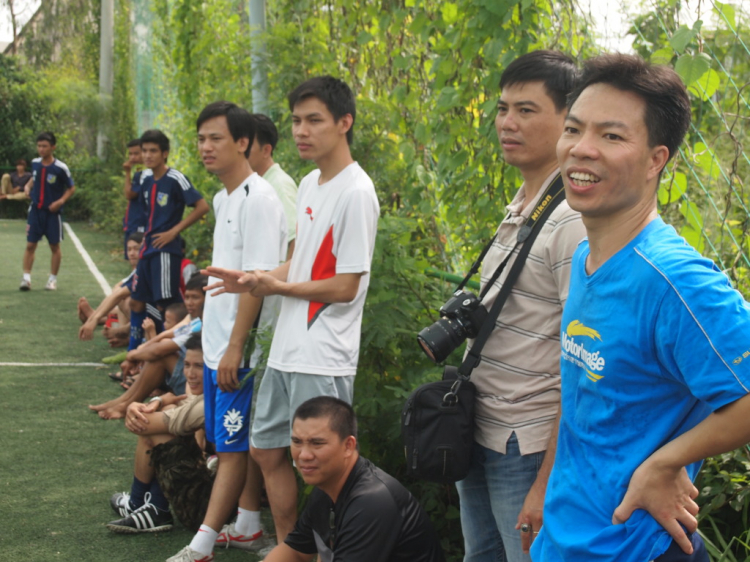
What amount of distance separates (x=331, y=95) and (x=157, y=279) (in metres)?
3.79

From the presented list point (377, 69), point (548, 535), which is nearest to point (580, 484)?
point (548, 535)

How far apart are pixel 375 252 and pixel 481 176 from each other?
68 centimetres

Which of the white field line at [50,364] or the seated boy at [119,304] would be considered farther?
the white field line at [50,364]

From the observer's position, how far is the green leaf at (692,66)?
2650 millimetres

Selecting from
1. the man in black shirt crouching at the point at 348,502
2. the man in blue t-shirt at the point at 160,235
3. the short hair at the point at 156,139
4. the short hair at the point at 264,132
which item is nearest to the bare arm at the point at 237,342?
the man in black shirt crouching at the point at 348,502

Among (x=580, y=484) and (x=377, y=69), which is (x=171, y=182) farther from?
(x=580, y=484)

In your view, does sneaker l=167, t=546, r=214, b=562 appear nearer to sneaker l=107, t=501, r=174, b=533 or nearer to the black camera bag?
sneaker l=107, t=501, r=174, b=533

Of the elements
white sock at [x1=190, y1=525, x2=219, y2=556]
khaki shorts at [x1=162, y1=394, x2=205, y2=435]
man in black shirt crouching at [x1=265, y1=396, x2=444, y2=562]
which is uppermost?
man in black shirt crouching at [x1=265, y1=396, x2=444, y2=562]

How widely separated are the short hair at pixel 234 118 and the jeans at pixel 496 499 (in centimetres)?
217

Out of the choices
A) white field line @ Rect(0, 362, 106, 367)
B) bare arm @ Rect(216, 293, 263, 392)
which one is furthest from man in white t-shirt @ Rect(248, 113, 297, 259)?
white field line @ Rect(0, 362, 106, 367)

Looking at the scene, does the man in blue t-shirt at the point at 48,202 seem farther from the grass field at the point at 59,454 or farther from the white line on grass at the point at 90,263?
the grass field at the point at 59,454

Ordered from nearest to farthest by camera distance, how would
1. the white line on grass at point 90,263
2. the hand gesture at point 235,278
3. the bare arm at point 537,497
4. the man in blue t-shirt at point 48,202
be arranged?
the bare arm at point 537,497
the hand gesture at point 235,278
the man in blue t-shirt at point 48,202
the white line on grass at point 90,263

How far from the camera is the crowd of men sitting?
4.67ft

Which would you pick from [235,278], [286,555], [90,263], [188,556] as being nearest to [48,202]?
[90,263]
